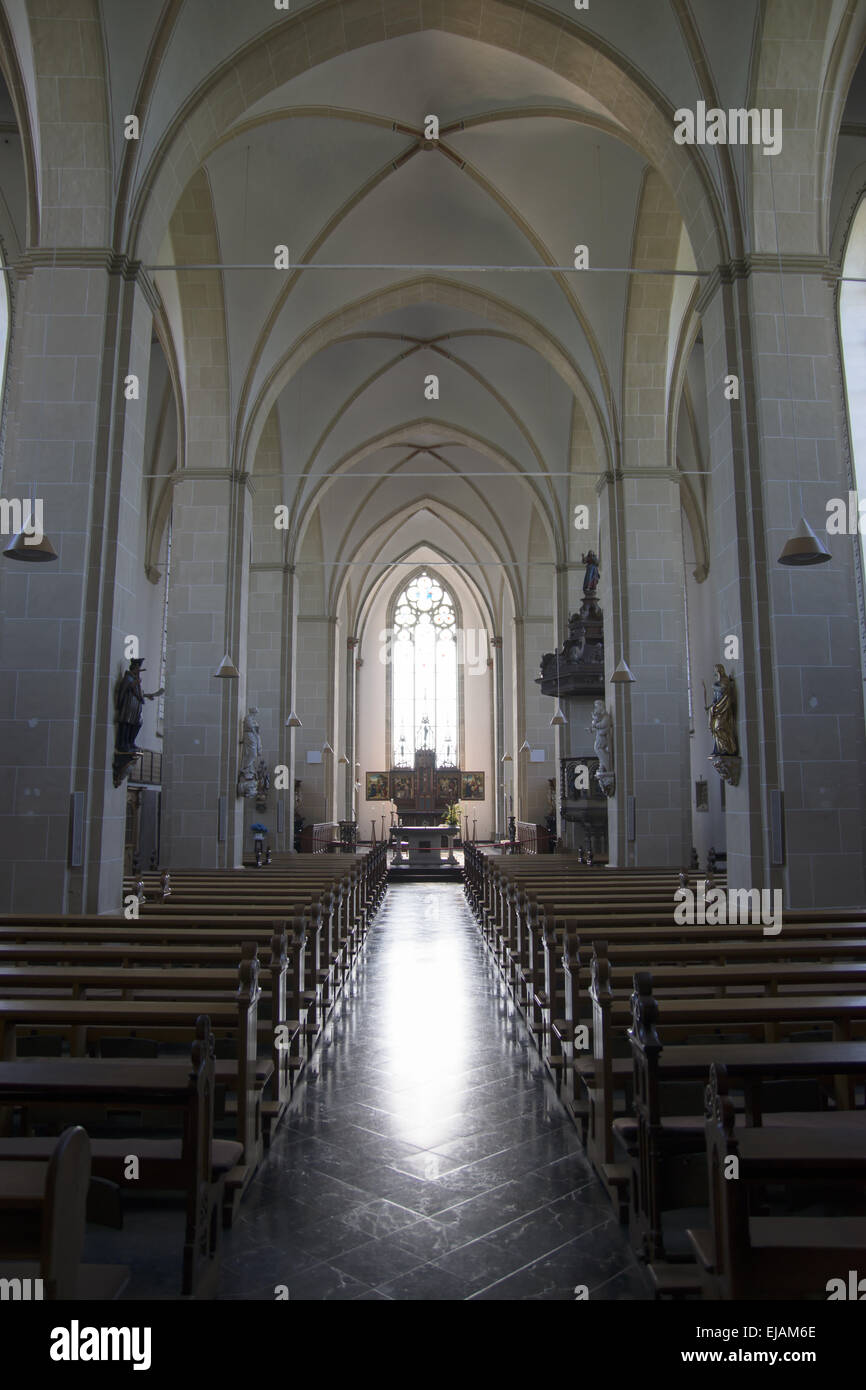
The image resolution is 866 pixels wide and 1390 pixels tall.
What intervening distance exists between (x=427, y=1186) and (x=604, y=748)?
9.40 meters

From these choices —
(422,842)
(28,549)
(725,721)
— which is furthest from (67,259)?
(422,842)

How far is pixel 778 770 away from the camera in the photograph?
7.38m

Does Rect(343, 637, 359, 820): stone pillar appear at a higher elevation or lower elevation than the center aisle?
higher


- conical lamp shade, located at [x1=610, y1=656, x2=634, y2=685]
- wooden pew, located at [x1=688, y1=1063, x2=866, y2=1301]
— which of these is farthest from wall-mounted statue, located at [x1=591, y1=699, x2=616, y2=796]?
wooden pew, located at [x1=688, y1=1063, x2=866, y2=1301]

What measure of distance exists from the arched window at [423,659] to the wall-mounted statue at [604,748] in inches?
840

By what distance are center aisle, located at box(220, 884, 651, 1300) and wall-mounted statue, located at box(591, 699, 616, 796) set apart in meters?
6.17

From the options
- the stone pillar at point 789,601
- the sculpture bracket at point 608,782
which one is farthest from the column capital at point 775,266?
the sculpture bracket at point 608,782

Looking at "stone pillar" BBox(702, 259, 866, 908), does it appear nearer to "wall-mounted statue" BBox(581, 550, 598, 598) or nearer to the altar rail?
"wall-mounted statue" BBox(581, 550, 598, 598)

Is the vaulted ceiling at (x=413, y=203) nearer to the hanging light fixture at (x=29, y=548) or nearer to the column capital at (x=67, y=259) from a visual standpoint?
the column capital at (x=67, y=259)

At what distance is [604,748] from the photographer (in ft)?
42.5

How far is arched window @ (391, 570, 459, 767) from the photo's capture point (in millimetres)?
34456

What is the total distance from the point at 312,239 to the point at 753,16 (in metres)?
6.83

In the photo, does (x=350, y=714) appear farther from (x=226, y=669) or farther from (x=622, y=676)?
(x=622, y=676)

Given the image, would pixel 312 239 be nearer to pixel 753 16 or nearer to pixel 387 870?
pixel 753 16
